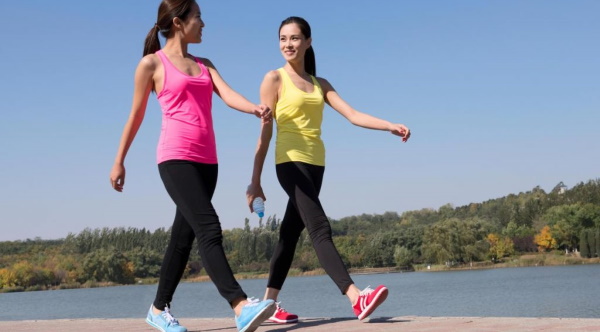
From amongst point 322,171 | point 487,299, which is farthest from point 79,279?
point 322,171

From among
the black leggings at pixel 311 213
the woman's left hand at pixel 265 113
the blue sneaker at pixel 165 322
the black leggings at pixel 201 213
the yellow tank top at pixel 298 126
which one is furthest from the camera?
the yellow tank top at pixel 298 126

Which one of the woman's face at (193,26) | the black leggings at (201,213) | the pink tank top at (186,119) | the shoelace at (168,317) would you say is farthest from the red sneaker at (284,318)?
the woman's face at (193,26)

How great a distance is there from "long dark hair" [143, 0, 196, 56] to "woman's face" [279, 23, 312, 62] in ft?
2.86

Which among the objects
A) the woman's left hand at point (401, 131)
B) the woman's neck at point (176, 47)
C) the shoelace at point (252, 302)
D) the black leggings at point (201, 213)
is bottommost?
the shoelace at point (252, 302)

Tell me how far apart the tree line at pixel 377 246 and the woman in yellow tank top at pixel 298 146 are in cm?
9292

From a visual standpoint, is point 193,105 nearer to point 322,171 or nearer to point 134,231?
point 322,171

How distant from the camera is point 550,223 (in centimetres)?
11681

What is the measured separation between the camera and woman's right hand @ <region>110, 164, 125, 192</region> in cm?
498

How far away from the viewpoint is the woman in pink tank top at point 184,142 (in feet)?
15.4

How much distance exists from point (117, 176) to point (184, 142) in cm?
51

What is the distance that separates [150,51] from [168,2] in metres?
0.37

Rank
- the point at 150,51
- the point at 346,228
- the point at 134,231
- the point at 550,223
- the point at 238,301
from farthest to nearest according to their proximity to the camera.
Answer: the point at 346,228 < the point at 134,231 < the point at 550,223 < the point at 150,51 < the point at 238,301

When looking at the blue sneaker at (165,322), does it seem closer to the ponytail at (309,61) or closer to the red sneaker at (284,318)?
the red sneaker at (284,318)

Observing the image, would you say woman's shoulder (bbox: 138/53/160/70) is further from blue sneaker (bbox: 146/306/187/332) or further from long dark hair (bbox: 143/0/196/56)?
blue sneaker (bbox: 146/306/187/332)
